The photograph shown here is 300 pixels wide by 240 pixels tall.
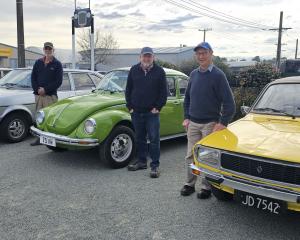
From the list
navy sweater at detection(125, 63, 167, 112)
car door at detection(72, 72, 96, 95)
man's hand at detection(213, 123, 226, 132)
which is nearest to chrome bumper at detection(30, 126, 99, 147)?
navy sweater at detection(125, 63, 167, 112)

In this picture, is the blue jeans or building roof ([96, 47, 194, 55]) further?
building roof ([96, 47, 194, 55])

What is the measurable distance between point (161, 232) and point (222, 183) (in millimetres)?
804

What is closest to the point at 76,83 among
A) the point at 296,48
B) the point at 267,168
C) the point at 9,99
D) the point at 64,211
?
the point at 9,99

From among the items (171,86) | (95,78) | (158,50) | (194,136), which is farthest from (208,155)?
(158,50)

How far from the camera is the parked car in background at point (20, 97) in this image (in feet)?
24.1

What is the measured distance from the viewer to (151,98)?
529 cm

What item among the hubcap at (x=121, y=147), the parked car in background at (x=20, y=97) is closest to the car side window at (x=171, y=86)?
the hubcap at (x=121, y=147)

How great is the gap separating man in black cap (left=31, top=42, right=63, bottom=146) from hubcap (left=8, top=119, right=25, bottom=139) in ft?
1.79

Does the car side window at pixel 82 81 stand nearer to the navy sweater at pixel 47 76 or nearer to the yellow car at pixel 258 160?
the navy sweater at pixel 47 76

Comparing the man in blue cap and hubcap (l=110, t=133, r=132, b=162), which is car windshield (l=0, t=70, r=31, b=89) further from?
the man in blue cap

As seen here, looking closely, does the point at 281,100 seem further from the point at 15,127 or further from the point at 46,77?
the point at 15,127

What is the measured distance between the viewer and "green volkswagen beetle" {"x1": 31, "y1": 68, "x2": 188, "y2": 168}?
18.0 ft

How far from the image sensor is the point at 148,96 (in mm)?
5281

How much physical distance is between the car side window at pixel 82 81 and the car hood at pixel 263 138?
5080 millimetres
